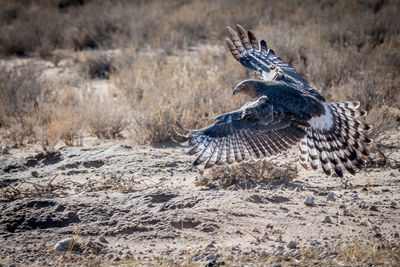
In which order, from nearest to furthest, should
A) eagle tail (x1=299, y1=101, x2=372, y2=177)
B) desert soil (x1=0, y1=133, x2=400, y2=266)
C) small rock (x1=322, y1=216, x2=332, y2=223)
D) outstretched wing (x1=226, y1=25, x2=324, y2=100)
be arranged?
desert soil (x1=0, y1=133, x2=400, y2=266) < small rock (x1=322, y1=216, x2=332, y2=223) < eagle tail (x1=299, y1=101, x2=372, y2=177) < outstretched wing (x1=226, y1=25, x2=324, y2=100)

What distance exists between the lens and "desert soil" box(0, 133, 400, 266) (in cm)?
367

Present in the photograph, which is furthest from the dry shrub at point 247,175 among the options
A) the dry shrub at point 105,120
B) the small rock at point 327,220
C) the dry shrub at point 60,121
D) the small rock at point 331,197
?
the dry shrub at point 60,121

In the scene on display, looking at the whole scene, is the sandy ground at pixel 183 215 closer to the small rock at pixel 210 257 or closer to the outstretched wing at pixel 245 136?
the small rock at pixel 210 257

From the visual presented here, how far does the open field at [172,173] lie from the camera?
3666 mm

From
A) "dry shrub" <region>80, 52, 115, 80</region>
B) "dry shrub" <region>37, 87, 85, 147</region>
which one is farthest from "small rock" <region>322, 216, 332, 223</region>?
"dry shrub" <region>80, 52, 115, 80</region>

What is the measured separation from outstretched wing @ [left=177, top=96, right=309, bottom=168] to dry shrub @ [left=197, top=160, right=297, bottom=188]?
2.04 ft

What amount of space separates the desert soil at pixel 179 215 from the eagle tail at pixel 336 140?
0.31 metres

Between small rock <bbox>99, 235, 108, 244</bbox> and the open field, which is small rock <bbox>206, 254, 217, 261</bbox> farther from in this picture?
small rock <bbox>99, 235, 108, 244</bbox>

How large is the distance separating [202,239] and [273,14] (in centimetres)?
1108

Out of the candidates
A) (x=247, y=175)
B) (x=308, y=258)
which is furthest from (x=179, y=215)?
(x=308, y=258)

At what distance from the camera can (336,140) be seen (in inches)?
189

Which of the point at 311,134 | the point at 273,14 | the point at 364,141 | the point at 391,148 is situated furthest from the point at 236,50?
the point at 273,14

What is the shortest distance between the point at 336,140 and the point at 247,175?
1.07 meters

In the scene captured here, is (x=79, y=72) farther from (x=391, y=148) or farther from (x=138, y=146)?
(x=391, y=148)
